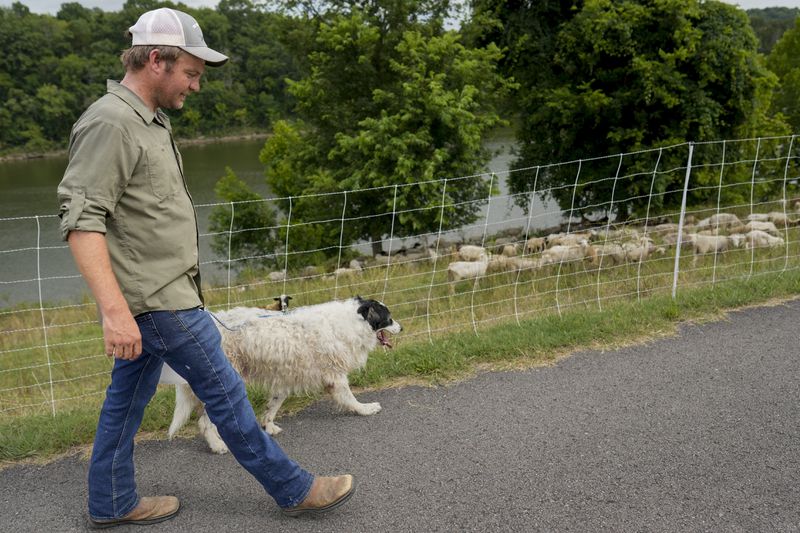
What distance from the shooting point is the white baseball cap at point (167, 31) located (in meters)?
2.40

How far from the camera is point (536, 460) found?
354 cm

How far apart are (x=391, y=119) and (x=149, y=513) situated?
11.8 m

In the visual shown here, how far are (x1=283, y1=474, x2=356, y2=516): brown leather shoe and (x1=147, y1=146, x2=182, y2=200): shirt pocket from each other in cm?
172

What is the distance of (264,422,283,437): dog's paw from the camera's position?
162 inches

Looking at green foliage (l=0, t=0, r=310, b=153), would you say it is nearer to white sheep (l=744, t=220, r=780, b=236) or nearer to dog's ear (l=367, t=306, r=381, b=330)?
white sheep (l=744, t=220, r=780, b=236)

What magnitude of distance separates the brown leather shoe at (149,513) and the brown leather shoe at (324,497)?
0.67 metres

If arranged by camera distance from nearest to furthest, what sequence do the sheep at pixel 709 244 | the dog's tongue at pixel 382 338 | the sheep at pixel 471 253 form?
the dog's tongue at pixel 382 338 → the sheep at pixel 709 244 → the sheep at pixel 471 253

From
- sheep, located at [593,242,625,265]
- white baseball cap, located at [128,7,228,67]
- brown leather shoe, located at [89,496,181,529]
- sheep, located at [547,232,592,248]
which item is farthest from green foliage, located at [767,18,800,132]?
brown leather shoe, located at [89,496,181,529]

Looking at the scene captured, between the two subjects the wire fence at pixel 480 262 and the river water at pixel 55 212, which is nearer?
the wire fence at pixel 480 262

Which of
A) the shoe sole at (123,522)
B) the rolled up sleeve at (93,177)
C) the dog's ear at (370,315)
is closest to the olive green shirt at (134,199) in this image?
the rolled up sleeve at (93,177)

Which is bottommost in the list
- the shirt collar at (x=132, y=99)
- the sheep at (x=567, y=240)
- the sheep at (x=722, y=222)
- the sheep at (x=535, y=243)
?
the sheep at (x=535, y=243)

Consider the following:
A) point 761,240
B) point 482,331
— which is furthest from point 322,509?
point 761,240

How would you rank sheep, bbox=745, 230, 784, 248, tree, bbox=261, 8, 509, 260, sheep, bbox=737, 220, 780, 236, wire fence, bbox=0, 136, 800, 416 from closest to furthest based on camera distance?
1. wire fence, bbox=0, 136, 800, 416
2. sheep, bbox=745, 230, 784, 248
3. sheep, bbox=737, 220, 780, 236
4. tree, bbox=261, 8, 509, 260

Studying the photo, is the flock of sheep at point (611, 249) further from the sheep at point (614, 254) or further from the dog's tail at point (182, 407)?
the dog's tail at point (182, 407)
